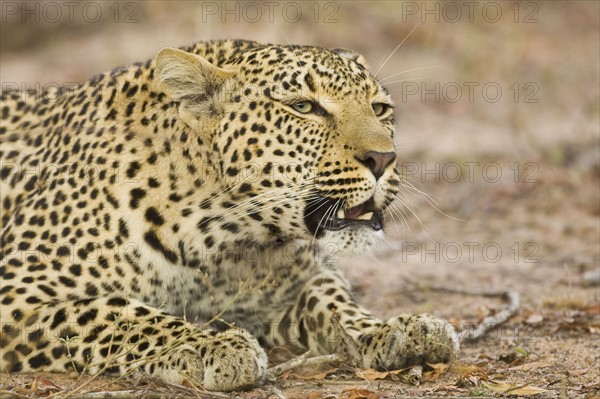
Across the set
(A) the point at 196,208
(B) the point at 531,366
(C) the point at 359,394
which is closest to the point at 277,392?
(C) the point at 359,394

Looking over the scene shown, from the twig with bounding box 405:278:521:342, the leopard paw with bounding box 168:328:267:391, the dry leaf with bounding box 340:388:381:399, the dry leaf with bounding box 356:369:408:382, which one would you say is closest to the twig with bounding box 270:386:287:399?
the leopard paw with bounding box 168:328:267:391

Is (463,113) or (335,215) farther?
(463,113)

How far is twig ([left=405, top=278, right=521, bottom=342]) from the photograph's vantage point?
746 centimetres

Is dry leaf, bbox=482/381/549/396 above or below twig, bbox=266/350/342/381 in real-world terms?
below

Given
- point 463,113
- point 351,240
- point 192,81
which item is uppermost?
point 463,113

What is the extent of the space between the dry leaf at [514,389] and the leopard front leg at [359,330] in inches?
19.5

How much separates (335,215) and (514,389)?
1546mm

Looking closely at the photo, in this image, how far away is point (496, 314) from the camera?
8125 mm

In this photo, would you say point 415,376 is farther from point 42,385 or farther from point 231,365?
point 42,385

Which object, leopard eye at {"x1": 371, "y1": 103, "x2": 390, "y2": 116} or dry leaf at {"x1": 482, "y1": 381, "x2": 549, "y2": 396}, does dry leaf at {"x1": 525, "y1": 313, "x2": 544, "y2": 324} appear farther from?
leopard eye at {"x1": 371, "y1": 103, "x2": 390, "y2": 116}

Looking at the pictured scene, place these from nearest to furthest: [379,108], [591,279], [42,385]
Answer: [42,385] → [379,108] → [591,279]

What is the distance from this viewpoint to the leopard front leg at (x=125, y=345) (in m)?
5.79

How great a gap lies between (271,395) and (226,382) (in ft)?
0.91

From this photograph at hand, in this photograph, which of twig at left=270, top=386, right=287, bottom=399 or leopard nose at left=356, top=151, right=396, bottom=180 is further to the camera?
leopard nose at left=356, top=151, right=396, bottom=180
